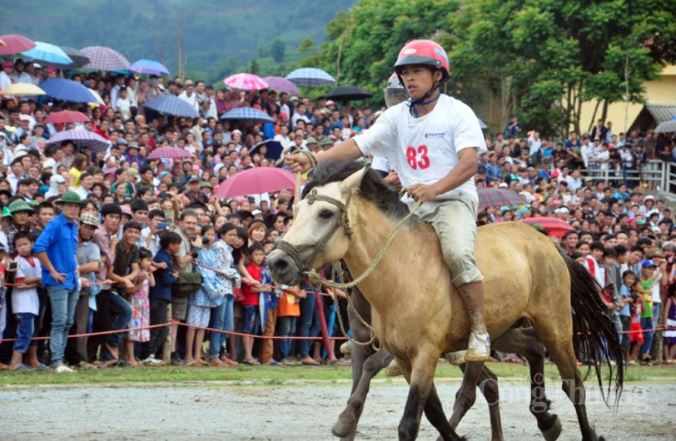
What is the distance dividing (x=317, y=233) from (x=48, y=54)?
20.5 meters

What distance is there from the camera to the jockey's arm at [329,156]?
29.8 feet

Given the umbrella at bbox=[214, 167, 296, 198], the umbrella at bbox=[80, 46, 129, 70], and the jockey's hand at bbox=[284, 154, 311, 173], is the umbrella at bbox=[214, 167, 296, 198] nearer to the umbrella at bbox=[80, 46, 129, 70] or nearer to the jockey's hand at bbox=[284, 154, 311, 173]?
the umbrella at bbox=[80, 46, 129, 70]

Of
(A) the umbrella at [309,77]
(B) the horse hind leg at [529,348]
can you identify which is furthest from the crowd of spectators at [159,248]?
(A) the umbrella at [309,77]

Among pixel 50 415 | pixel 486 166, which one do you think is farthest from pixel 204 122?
pixel 50 415

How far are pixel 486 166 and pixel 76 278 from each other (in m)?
17.6

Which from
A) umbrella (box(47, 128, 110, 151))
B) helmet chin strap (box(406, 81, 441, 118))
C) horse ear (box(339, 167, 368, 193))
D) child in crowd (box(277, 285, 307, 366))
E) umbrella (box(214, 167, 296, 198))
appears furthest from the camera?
umbrella (box(47, 128, 110, 151))

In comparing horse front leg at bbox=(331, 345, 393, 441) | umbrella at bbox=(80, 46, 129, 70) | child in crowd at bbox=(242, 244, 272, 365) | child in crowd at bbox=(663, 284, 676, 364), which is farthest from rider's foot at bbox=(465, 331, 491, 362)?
umbrella at bbox=(80, 46, 129, 70)

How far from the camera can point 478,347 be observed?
8.98 meters

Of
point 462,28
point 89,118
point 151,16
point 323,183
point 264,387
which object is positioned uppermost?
point 151,16

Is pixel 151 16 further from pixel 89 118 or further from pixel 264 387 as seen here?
pixel 264 387

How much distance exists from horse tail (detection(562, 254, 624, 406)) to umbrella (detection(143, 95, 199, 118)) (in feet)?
55.9

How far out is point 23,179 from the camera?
17016 mm

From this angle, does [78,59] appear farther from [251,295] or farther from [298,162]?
[298,162]

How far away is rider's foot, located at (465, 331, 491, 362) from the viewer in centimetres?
895
